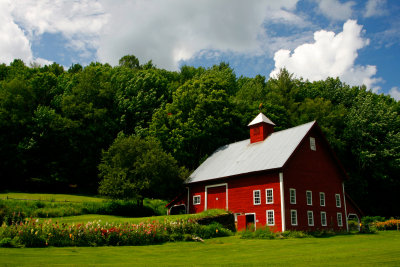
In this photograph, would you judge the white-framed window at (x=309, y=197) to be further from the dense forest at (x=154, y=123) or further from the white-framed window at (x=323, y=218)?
the dense forest at (x=154, y=123)

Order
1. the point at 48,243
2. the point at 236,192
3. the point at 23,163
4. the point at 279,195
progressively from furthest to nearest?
the point at 23,163
the point at 236,192
the point at 279,195
the point at 48,243

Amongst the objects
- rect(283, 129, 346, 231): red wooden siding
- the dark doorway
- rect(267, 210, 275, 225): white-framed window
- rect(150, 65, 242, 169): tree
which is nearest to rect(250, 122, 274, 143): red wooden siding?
rect(283, 129, 346, 231): red wooden siding

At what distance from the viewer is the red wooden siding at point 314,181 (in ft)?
102

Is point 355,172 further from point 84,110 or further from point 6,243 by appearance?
point 6,243

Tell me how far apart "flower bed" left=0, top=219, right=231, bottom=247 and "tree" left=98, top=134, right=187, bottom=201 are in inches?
569

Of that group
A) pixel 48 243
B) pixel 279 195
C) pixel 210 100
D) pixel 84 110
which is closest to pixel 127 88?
pixel 84 110

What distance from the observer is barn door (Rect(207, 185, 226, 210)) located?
35.5 meters

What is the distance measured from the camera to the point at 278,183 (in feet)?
99.8

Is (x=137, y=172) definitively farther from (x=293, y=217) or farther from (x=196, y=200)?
(x=293, y=217)

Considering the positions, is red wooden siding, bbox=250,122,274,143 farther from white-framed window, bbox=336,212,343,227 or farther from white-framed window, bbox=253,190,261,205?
white-framed window, bbox=336,212,343,227

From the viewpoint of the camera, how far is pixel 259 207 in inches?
1236

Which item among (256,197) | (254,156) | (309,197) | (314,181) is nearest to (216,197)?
(256,197)

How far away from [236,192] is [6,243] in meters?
21.6

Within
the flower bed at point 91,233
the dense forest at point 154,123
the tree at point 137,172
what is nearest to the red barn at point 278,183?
the tree at point 137,172
